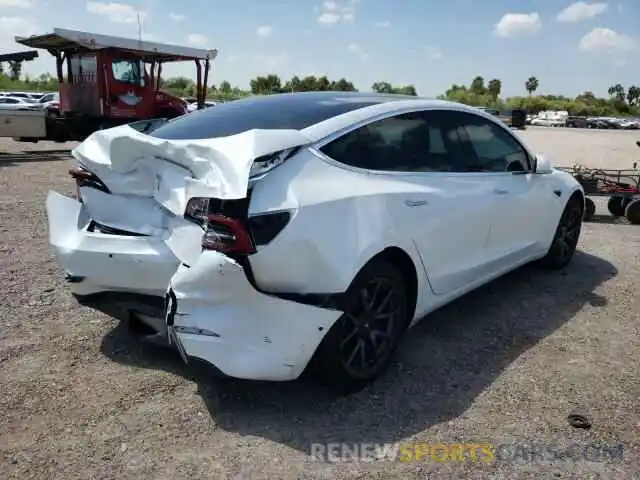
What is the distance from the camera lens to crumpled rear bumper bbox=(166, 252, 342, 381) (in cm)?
275

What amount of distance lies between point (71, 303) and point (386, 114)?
272 centimetres

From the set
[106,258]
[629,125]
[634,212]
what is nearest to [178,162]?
[106,258]

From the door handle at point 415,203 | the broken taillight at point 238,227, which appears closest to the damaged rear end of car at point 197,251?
the broken taillight at point 238,227

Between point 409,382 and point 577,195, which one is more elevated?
point 577,195

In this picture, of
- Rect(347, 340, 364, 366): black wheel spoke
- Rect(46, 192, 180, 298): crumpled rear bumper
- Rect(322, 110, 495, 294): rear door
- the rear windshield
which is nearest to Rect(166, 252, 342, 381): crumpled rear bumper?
Rect(46, 192, 180, 298): crumpled rear bumper

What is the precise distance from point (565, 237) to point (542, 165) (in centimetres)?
96

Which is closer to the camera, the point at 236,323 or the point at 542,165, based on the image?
the point at 236,323

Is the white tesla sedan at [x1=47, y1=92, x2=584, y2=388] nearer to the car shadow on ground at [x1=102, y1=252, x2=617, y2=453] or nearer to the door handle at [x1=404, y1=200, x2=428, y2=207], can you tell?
the door handle at [x1=404, y1=200, x2=428, y2=207]

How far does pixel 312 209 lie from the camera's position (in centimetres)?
283

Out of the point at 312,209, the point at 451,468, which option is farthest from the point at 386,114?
the point at 451,468

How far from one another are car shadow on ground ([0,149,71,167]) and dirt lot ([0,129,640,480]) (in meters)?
10.9

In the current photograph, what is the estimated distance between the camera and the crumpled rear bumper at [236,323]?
275 centimetres

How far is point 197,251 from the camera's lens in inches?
113

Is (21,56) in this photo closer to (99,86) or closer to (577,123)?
(99,86)
